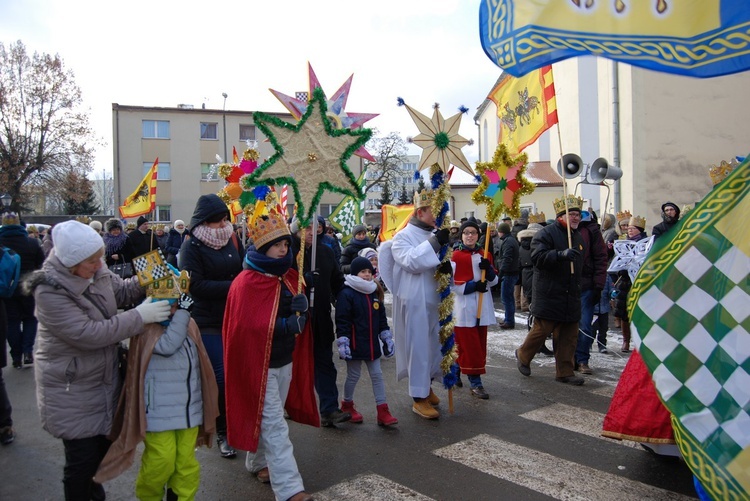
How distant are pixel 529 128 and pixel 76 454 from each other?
596 centimetres

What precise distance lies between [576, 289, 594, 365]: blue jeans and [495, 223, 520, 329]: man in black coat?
2840 mm

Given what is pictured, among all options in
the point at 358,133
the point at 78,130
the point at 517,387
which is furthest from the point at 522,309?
the point at 78,130

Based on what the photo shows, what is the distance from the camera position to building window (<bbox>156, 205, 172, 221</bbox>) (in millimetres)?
42219

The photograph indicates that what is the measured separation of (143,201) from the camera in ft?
42.6

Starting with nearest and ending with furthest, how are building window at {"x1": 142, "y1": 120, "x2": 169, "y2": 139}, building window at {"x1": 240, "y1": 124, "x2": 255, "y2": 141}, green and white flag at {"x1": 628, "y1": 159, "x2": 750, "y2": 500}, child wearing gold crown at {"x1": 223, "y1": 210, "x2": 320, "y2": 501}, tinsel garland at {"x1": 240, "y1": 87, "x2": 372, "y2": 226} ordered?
green and white flag at {"x1": 628, "y1": 159, "x2": 750, "y2": 500} < child wearing gold crown at {"x1": 223, "y1": 210, "x2": 320, "y2": 501} < tinsel garland at {"x1": 240, "y1": 87, "x2": 372, "y2": 226} < building window at {"x1": 142, "y1": 120, "x2": 169, "y2": 139} < building window at {"x1": 240, "y1": 124, "x2": 255, "y2": 141}

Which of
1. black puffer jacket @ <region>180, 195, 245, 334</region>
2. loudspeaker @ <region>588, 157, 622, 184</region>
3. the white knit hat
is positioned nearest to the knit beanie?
black puffer jacket @ <region>180, 195, 245, 334</region>

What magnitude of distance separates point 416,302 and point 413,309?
74 mm

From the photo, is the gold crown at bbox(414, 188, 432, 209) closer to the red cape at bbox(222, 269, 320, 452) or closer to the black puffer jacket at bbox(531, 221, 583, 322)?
the black puffer jacket at bbox(531, 221, 583, 322)

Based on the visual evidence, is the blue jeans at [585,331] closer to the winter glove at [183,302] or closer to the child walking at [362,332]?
Result: the child walking at [362,332]

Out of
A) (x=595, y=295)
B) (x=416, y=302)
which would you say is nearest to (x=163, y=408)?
(x=416, y=302)

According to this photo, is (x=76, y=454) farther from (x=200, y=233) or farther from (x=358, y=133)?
(x=358, y=133)

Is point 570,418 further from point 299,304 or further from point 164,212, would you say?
point 164,212

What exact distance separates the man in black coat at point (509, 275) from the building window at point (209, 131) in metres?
35.4

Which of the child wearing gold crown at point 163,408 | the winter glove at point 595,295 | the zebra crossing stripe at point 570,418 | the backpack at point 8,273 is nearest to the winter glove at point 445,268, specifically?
the zebra crossing stripe at point 570,418
